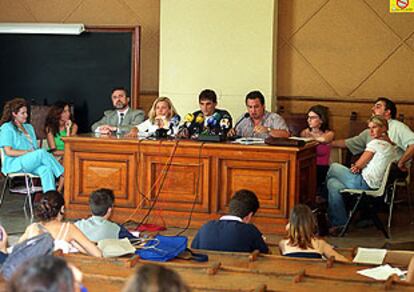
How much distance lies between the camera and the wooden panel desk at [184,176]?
7.24 metres

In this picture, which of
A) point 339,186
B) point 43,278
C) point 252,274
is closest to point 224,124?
point 339,186

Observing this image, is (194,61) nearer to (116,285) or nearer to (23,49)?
(23,49)

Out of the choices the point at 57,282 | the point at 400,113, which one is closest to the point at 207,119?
the point at 400,113

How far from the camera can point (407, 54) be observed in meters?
9.26

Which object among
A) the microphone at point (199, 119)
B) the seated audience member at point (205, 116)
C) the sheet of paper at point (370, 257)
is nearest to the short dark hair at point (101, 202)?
the sheet of paper at point (370, 257)

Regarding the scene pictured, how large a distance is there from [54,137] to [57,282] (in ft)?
22.9

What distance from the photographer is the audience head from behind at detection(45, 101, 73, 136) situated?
29.3 ft

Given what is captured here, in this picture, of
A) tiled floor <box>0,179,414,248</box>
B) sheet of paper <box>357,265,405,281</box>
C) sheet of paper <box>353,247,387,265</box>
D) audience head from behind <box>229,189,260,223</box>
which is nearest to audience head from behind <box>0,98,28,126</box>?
tiled floor <box>0,179,414,248</box>

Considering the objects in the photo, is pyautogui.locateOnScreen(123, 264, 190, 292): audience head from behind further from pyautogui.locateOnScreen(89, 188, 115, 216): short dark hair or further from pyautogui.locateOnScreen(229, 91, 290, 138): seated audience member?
pyautogui.locateOnScreen(229, 91, 290, 138): seated audience member

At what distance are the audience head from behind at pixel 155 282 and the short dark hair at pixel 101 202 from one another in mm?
3220

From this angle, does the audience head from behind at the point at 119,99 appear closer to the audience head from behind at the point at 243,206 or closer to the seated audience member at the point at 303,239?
the audience head from behind at the point at 243,206

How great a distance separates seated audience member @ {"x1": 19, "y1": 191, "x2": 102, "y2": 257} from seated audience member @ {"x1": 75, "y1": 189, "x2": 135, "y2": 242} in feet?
1.62

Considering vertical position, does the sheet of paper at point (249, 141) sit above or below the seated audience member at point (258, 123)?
below

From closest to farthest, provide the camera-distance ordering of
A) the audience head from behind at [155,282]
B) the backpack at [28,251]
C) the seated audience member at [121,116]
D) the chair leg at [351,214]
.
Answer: the audience head from behind at [155,282] < the backpack at [28,251] < the chair leg at [351,214] < the seated audience member at [121,116]
